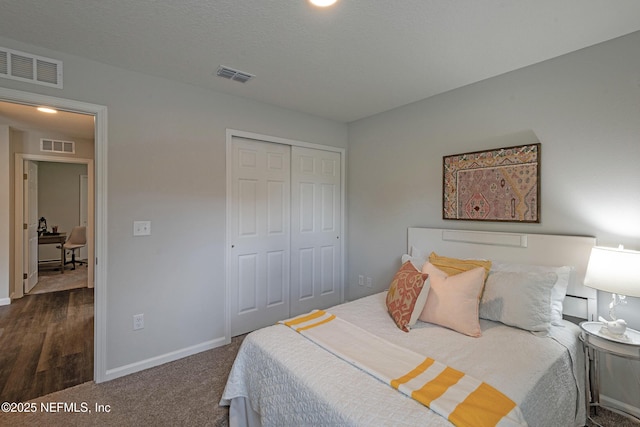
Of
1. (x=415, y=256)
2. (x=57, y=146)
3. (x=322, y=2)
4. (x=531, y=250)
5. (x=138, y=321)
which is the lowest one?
(x=138, y=321)

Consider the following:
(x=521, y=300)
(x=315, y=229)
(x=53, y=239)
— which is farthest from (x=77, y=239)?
(x=521, y=300)

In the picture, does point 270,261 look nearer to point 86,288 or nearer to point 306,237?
point 306,237

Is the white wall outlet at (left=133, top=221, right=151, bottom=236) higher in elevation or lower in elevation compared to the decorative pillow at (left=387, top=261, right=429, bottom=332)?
higher

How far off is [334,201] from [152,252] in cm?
208

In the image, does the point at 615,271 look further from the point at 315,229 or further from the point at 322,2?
the point at 315,229

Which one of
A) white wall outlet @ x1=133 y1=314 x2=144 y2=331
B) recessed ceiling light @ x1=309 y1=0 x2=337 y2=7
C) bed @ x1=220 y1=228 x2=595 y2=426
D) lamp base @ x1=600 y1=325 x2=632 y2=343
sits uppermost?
recessed ceiling light @ x1=309 y1=0 x2=337 y2=7

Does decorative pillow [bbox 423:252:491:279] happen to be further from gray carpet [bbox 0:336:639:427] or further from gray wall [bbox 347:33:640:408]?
gray carpet [bbox 0:336:639:427]

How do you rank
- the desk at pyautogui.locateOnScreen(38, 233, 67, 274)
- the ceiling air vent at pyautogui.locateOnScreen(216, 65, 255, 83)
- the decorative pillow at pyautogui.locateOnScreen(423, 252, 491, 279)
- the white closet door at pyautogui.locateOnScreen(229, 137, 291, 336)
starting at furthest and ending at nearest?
1. the desk at pyautogui.locateOnScreen(38, 233, 67, 274)
2. the white closet door at pyautogui.locateOnScreen(229, 137, 291, 336)
3. the ceiling air vent at pyautogui.locateOnScreen(216, 65, 255, 83)
4. the decorative pillow at pyautogui.locateOnScreen(423, 252, 491, 279)

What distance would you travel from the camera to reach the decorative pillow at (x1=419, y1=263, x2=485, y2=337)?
69.9 inches

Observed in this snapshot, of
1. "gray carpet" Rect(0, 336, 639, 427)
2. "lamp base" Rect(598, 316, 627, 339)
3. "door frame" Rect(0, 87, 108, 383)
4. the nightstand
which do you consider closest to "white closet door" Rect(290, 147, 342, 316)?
"gray carpet" Rect(0, 336, 639, 427)

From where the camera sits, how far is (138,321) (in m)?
2.33

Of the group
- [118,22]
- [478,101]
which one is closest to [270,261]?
[118,22]

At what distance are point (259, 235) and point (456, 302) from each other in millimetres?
1967

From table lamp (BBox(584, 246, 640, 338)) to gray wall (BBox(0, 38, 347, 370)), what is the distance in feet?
9.00
